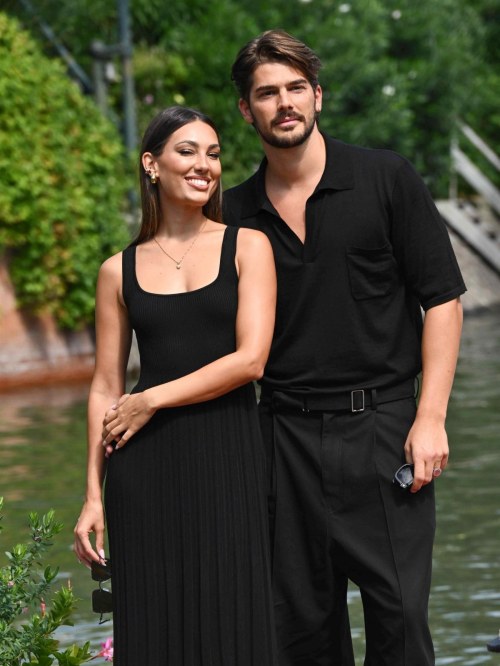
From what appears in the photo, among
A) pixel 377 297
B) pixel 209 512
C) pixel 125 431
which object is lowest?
pixel 209 512

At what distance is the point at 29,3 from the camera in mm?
16625

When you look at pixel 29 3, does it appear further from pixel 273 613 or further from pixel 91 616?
pixel 273 613

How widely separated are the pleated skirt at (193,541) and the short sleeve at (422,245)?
1.96 ft

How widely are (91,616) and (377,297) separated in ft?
8.76

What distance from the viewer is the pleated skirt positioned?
3.29 meters

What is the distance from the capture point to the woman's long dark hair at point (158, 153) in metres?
3.53

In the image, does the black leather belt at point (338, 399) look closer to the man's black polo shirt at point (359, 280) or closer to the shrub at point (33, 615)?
the man's black polo shirt at point (359, 280)

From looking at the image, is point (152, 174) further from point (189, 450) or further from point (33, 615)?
point (33, 615)

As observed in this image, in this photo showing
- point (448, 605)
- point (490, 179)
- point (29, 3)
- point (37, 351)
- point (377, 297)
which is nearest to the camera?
point (377, 297)

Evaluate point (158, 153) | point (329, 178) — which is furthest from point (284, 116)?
point (158, 153)

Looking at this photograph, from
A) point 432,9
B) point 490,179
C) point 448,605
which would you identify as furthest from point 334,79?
point 448,605

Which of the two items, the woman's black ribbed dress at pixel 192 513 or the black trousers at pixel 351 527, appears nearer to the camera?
the woman's black ribbed dress at pixel 192 513

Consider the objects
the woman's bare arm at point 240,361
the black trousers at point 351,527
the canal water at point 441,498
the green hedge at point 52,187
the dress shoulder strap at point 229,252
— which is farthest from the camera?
the green hedge at point 52,187

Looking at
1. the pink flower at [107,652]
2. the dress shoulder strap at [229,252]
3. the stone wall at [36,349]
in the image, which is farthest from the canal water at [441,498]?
the dress shoulder strap at [229,252]
